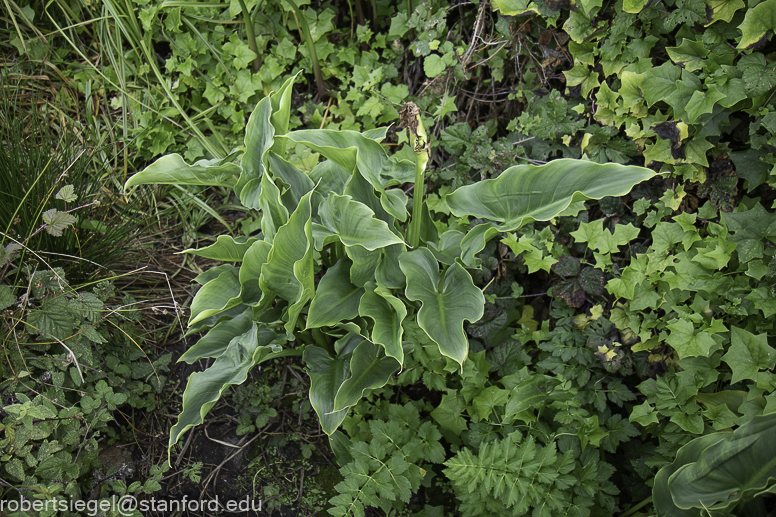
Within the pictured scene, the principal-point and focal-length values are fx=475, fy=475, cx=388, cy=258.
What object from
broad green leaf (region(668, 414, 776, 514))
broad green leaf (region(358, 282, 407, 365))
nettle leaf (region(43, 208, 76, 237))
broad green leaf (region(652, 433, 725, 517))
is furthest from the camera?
nettle leaf (region(43, 208, 76, 237))

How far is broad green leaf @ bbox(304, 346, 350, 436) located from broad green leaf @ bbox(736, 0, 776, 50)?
4.56ft

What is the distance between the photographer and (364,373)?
1341mm

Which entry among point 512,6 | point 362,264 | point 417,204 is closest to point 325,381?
point 362,264

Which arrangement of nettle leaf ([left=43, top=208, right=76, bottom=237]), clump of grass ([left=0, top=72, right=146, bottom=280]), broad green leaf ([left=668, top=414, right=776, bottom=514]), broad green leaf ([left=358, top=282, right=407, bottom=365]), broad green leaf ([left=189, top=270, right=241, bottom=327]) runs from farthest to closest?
clump of grass ([left=0, top=72, right=146, bottom=280]) < nettle leaf ([left=43, top=208, right=76, bottom=237]) < broad green leaf ([left=189, top=270, right=241, bottom=327]) < broad green leaf ([left=358, top=282, right=407, bottom=365]) < broad green leaf ([left=668, top=414, right=776, bottom=514])

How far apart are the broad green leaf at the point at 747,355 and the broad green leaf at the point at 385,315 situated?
0.83m

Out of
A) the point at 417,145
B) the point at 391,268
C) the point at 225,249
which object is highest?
the point at 417,145

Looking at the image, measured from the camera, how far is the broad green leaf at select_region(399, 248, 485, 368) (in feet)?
3.84

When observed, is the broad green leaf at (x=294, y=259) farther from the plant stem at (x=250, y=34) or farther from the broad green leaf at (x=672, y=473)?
the plant stem at (x=250, y=34)

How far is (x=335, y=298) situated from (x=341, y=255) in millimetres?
199

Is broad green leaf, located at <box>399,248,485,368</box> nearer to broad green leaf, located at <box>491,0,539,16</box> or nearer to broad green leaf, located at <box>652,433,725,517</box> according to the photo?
broad green leaf, located at <box>652,433,725,517</box>

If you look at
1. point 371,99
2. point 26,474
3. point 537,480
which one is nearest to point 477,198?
point 537,480

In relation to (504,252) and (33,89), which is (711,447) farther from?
(33,89)

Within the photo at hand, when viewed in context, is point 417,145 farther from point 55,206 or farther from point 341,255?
point 55,206

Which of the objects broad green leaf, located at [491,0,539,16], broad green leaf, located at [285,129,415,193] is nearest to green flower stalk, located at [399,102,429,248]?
broad green leaf, located at [285,129,415,193]
